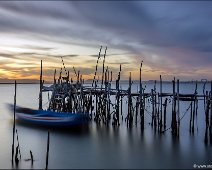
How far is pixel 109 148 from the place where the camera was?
22.8m

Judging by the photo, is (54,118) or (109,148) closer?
(109,148)

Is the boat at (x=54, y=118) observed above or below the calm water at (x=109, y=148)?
above

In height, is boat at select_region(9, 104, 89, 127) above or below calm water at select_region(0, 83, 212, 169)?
above

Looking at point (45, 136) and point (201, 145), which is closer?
point (201, 145)

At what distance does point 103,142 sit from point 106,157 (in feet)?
14.9

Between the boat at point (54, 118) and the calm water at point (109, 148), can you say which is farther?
the boat at point (54, 118)

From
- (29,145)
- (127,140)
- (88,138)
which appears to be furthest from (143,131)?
(29,145)

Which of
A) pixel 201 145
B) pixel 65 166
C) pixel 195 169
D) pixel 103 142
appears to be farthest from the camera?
pixel 103 142

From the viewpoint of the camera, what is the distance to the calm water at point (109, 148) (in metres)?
18.8

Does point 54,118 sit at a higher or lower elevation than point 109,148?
higher

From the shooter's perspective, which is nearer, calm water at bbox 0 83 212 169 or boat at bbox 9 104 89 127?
calm water at bbox 0 83 212 169

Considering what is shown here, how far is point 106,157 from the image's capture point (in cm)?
2030

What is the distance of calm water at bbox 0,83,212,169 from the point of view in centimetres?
1884

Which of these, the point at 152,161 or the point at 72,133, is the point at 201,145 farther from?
the point at 72,133
